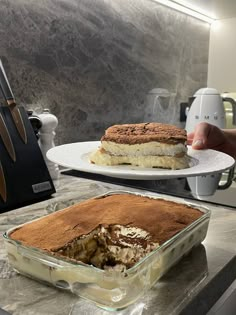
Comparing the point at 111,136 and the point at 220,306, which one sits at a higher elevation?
the point at 111,136

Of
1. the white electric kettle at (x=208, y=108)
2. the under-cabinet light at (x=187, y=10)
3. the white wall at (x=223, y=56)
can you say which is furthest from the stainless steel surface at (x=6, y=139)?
the white wall at (x=223, y=56)

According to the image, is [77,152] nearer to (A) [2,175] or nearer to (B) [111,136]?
(B) [111,136]

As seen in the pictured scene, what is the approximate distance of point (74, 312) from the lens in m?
0.38

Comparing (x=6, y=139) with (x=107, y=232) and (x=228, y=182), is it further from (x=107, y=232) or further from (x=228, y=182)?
(x=228, y=182)

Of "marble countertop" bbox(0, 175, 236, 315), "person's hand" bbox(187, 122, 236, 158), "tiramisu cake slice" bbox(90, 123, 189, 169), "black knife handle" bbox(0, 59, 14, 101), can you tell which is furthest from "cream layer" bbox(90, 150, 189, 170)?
"person's hand" bbox(187, 122, 236, 158)

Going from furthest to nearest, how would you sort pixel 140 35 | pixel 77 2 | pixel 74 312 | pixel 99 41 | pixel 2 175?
pixel 140 35, pixel 99 41, pixel 77 2, pixel 2 175, pixel 74 312

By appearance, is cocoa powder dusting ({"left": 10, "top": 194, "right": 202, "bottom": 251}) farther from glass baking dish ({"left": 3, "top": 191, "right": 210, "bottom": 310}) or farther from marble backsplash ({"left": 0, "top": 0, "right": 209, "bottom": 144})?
marble backsplash ({"left": 0, "top": 0, "right": 209, "bottom": 144})

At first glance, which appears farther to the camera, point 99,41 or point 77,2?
point 99,41

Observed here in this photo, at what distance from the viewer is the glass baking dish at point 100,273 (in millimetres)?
363

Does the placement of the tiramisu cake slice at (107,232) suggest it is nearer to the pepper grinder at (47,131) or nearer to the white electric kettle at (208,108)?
the pepper grinder at (47,131)

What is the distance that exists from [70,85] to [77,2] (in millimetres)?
245

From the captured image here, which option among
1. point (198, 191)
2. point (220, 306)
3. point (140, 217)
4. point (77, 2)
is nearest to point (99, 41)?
point (77, 2)

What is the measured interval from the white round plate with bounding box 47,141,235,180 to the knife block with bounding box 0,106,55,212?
0.64 ft

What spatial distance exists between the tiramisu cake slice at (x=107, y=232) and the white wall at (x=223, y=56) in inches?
51.3
